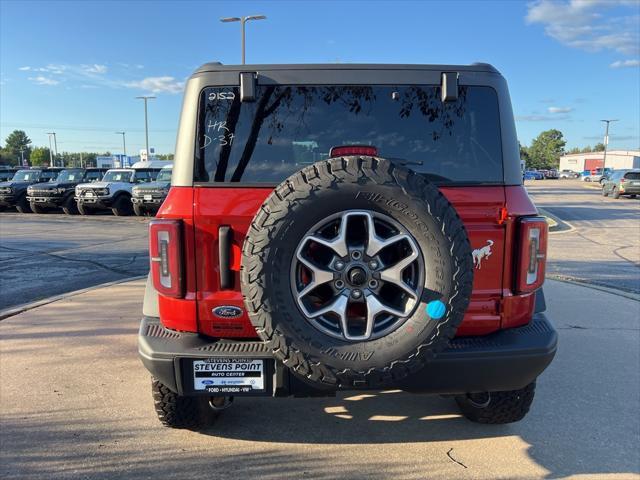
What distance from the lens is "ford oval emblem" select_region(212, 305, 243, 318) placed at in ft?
8.53

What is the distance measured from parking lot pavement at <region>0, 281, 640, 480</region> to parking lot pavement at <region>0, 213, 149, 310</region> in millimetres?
3238

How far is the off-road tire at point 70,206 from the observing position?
20.4 metres

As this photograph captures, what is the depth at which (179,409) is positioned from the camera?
3.08 m

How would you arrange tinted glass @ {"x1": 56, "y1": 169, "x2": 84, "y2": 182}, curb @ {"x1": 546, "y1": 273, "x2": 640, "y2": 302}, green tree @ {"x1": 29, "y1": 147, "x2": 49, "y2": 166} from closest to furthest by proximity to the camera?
curb @ {"x1": 546, "y1": 273, "x2": 640, "y2": 302}, tinted glass @ {"x1": 56, "y1": 169, "x2": 84, "y2": 182}, green tree @ {"x1": 29, "y1": 147, "x2": 49, "y2": 166}

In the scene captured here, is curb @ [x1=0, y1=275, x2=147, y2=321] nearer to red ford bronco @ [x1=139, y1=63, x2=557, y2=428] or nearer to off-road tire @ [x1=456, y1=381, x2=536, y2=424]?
red ford bronco @ [x1=139, y1=63, x2=557, y2=428]

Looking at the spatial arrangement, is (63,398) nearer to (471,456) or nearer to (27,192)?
(471,456)

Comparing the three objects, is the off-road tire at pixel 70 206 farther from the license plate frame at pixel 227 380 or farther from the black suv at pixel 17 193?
the license plate frame at pixel 227 380

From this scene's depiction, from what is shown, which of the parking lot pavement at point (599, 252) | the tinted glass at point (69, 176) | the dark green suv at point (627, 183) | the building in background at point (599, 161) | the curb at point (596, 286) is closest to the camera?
the curb at point (596, 286)

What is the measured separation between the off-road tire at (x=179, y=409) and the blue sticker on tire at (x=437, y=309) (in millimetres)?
1594

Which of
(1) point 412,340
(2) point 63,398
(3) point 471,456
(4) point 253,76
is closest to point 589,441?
(3) point 471,456

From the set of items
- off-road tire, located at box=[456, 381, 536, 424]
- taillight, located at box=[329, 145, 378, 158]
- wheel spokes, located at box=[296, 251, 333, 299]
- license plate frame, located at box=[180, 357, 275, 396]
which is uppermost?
taillight, located at box=[329, 145, 378, 158]

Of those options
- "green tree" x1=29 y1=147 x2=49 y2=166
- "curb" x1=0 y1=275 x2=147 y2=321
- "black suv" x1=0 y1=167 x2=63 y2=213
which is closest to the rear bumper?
"curb" x1=0 y1=275 x2=147 y2=321

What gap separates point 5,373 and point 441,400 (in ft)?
11.3

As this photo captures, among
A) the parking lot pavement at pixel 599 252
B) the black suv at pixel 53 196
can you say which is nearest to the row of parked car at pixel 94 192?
the black suv at pixel 53 196
